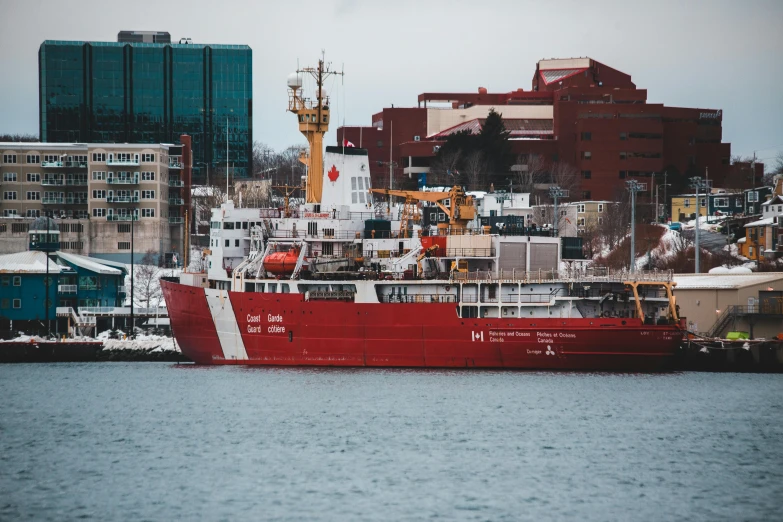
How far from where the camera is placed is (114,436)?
40.2 m

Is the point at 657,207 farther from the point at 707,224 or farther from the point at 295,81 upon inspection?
the point at 295,81

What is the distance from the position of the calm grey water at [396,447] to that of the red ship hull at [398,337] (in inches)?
54.8

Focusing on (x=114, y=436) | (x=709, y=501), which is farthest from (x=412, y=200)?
(x=709, y=501)

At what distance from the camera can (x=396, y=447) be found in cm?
3781

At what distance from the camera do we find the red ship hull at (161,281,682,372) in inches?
2117

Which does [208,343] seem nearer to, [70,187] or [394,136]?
[70,187]

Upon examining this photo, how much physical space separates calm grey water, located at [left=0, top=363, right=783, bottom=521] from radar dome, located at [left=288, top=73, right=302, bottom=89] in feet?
55.2

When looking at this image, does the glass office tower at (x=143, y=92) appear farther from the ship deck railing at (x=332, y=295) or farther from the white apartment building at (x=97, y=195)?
the ship deck railing at (x=332, y=295)

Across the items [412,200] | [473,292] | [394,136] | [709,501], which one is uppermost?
[394,136]

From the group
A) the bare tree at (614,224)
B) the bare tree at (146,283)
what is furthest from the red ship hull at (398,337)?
the bare tree at (614,224)

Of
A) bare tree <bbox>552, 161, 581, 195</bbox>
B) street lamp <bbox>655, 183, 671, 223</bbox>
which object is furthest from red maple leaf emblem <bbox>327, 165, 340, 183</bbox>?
bare tree <bbox>552, 161, 581, 195</bbox>

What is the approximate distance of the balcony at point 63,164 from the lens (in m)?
101

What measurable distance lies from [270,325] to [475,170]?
48668mm

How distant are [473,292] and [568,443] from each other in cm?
1844
